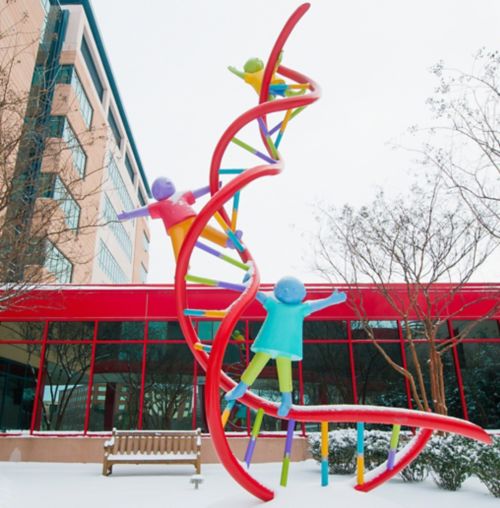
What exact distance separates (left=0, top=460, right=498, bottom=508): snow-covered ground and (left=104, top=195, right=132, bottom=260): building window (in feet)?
80.1

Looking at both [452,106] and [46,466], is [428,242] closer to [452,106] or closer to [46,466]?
[452,106]

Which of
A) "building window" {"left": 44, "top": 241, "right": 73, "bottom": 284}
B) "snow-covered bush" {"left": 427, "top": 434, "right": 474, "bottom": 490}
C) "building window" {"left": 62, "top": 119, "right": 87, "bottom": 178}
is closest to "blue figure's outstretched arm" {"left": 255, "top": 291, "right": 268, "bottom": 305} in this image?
"building window" {"left": 44, "top": 241, "right": 73, "bottom": 284}

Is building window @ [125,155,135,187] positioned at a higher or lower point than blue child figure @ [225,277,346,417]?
higher

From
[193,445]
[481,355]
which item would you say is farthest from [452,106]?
[193,445]

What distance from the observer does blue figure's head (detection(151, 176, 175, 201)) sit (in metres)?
4.20

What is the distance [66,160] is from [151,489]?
5.87 metres

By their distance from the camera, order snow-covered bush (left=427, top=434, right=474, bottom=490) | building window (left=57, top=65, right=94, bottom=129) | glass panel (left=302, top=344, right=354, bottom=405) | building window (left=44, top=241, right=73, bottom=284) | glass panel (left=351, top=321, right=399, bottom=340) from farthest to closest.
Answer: building window (left=57, top=65, right=94, bottom=129) < glass panel (left=351, top=321, right=399, bottom=340) < glass panel (left=302, top=344, right=354, bottom=405) < building window (left=44, top=241, right=73, bottom=284) < snow-covered bush (left=427, top=434, right=474, bottom=490)

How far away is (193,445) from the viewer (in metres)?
9.86

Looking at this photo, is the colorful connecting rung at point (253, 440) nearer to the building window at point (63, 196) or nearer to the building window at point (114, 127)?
the building window at point (63, 196)

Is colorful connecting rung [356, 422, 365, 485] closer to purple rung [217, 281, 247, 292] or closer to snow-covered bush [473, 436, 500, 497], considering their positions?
purple rung [217, 281, 247, 292]

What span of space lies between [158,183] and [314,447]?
7.63 metres

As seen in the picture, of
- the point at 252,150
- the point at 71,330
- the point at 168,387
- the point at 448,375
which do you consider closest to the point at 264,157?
the point at 252,150

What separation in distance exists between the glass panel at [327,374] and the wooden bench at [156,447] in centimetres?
343

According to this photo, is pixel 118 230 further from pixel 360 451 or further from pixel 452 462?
pixel 360 451
